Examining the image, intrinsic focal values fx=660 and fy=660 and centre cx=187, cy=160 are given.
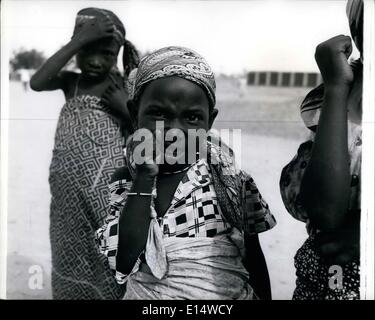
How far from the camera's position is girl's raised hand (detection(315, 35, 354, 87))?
3.07 meters

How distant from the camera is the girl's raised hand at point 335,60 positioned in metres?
3.07

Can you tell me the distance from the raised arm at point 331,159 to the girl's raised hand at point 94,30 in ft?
3.79

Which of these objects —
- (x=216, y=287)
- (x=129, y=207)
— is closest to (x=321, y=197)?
(x=216, y=287)

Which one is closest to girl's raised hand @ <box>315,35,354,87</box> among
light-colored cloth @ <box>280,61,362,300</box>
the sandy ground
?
light-colored cloth @ <box>280,61,362,300</box>

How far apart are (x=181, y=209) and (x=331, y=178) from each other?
73cm

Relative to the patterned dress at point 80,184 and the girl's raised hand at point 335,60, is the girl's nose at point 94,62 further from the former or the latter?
the girl's raised hand at point 335,60

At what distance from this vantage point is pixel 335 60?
312 centimetres

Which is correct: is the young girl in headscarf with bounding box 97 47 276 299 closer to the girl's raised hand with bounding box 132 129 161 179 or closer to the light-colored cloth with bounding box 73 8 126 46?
the girl's raised hand with bounding box 132 129 161 179

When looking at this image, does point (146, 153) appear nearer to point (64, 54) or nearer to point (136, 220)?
point (136, 220)

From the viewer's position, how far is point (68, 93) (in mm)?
3562

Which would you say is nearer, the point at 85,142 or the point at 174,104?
the point at 174,104

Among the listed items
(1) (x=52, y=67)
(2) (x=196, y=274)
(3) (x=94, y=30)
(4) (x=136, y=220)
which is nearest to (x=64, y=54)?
(1) (x=52, y=67)

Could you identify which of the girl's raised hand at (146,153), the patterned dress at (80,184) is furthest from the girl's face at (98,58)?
the girl's raised hand at (146,153)

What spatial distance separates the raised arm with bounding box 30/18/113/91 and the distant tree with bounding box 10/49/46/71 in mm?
37
